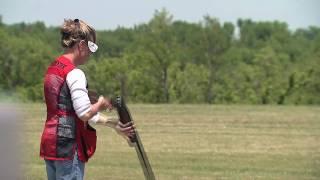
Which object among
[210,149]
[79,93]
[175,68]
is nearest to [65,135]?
[79,93]

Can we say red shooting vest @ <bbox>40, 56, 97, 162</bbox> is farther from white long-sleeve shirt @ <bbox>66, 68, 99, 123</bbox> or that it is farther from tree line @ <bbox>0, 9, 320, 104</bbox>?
tree line @ <bbox>0, 9, 320, 104</bbox>

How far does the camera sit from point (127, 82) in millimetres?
45375

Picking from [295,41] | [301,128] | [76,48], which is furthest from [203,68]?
[76,48]

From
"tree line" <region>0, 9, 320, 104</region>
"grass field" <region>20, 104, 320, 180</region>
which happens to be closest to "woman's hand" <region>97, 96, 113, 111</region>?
"grass field" <region>20, 104, 320, 180</region>

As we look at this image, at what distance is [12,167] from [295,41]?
64.9 metres

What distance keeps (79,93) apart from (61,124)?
18 centimetres

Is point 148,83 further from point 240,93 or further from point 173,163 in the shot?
point 173,163

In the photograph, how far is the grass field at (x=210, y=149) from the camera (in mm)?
8266

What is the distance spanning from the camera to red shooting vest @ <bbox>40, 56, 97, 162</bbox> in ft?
11.8

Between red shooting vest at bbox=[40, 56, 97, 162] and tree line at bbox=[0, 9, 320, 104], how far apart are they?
3570cm

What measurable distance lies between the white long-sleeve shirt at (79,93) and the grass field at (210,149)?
432 millimetres

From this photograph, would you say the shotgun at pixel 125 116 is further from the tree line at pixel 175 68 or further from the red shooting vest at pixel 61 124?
the tree line at pixel 175 68

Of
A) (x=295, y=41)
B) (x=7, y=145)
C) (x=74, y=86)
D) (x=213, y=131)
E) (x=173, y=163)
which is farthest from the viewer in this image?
(x=295, y=41)

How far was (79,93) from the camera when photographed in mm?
3543
